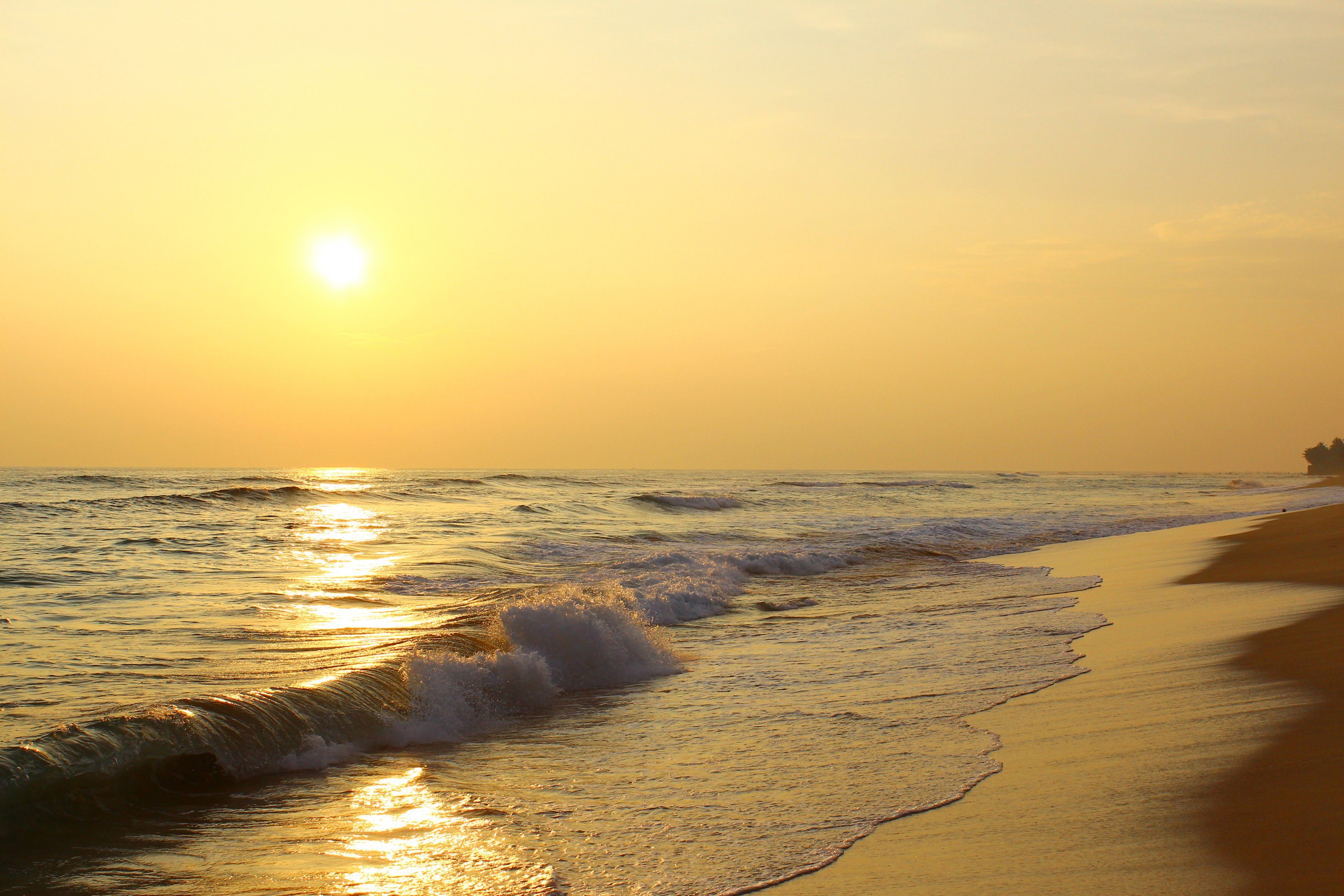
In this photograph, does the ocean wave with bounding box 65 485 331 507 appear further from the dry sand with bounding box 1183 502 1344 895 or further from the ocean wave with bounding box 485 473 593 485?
the dry sand with bounding box 1183 502 1344 895

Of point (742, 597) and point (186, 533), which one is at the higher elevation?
point (186, 533)

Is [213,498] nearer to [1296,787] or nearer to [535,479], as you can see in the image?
[535,479]

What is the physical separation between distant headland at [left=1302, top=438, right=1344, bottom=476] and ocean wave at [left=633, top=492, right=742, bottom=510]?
278ft

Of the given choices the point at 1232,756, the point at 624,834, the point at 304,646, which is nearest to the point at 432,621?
the point at 304,646

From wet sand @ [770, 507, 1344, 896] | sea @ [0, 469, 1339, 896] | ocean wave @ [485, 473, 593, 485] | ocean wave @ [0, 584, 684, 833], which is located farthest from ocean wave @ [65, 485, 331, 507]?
wet sand @ [770, 507, 1344, 896]

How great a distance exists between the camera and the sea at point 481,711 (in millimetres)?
4078

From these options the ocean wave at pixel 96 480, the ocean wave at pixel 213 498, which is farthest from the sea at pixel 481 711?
the ocean wave at pixel 96 480

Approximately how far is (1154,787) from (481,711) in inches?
185

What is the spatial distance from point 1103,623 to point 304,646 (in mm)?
7719

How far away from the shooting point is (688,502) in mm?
36531

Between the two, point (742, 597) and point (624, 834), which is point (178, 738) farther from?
point (742, 597)

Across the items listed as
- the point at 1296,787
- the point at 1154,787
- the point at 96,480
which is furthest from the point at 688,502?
the point at 1296,787

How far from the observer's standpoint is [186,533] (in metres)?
19.4

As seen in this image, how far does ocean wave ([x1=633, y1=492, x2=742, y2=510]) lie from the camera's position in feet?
117
